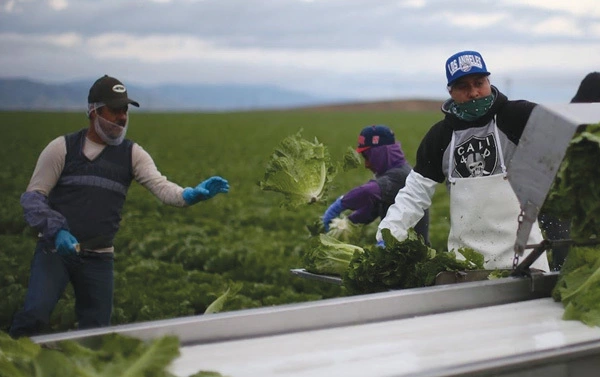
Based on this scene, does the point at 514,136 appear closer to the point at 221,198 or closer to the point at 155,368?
the point at 155,368

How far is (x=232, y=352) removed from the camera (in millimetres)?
2914

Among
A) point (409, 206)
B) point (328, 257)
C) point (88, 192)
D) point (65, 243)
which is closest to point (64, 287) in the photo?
point (65, 243)

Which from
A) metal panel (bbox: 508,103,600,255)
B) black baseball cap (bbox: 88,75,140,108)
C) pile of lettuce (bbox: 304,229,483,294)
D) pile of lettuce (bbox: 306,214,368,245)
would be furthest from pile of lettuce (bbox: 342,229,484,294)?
pile of lettuce (bbox: 306,214,368,245)

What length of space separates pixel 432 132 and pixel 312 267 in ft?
3.57

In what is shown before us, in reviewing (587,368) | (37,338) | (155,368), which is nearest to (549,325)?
(587,368)

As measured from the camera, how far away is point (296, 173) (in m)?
6.09

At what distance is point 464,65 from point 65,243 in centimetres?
234

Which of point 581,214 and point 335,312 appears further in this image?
point 581,214

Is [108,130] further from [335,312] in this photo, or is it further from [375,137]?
[335,312]

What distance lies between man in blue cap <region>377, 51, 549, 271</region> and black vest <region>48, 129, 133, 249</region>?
1.65 metres

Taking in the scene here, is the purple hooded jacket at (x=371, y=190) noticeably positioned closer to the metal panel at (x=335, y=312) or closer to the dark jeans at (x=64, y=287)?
the dark jeans at (x=64, y=287)

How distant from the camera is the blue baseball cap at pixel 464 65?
451cm

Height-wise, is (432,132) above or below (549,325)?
above

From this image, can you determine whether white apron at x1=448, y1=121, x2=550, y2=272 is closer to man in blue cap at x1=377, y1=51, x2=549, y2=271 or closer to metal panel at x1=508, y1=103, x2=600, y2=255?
man in blue cap at x1=377, y1=51, x2=549, y2=271
